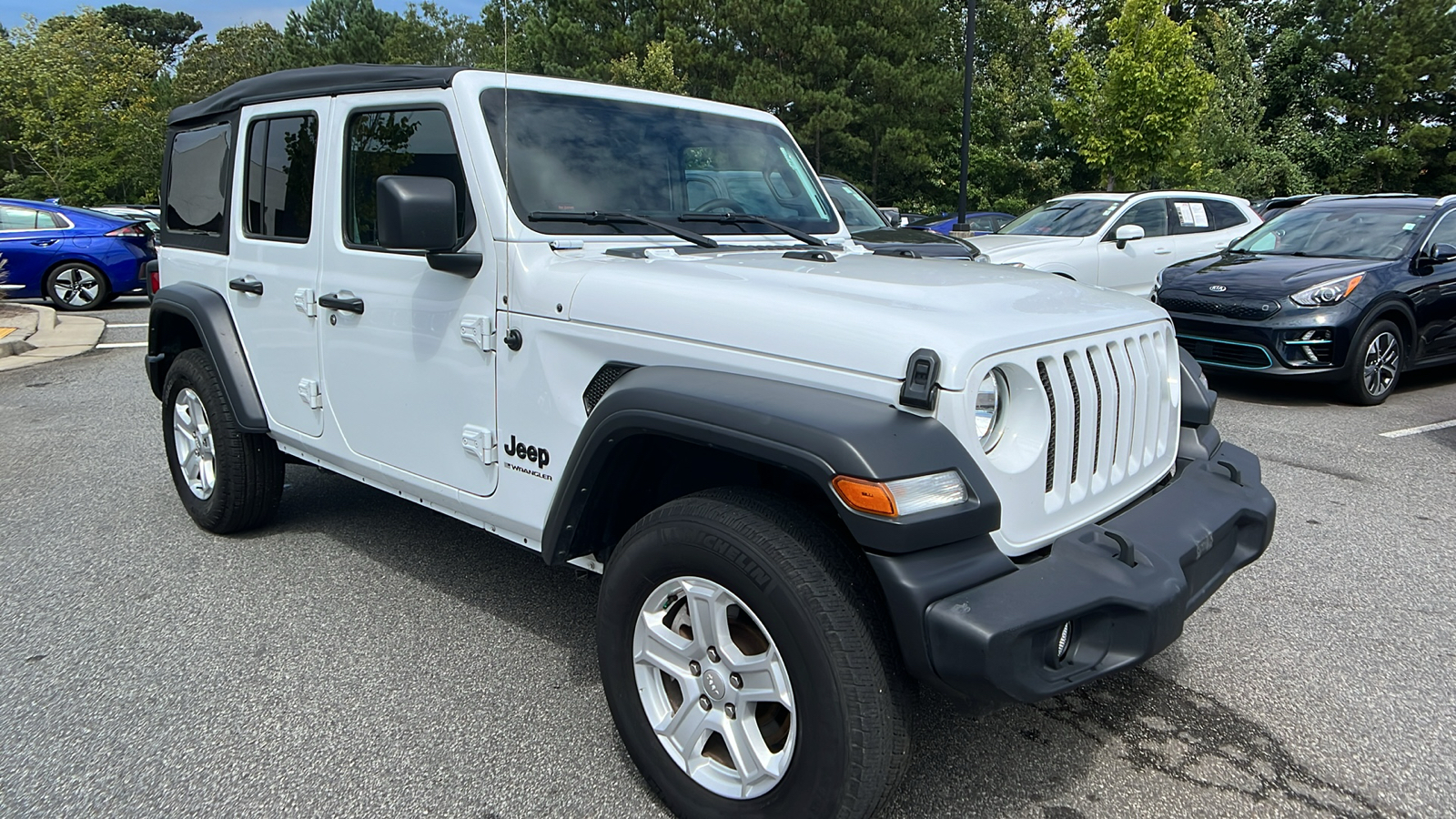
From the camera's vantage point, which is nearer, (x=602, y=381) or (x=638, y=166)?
(x=602, y=381)

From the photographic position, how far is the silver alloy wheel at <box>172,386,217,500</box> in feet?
15.0

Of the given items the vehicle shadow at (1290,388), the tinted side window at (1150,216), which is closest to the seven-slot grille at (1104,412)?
the vehicle shadow at (1290,388)

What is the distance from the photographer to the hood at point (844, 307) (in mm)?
2244

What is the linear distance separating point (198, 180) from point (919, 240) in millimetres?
4744

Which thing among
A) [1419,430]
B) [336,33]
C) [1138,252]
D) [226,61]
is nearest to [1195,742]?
[1419,430]

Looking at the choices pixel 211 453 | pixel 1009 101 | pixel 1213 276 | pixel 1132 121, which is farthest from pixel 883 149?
pixel 211 453

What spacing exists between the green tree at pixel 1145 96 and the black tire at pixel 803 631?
19110mm

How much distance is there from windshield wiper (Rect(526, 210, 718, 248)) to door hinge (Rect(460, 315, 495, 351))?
0.35 m

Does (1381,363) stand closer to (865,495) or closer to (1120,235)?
(1120,235)

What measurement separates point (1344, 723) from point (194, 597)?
4113 millimetres

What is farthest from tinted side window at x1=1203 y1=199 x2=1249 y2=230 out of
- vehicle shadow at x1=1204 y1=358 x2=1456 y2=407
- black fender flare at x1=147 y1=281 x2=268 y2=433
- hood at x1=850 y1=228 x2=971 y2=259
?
black fender flare at x1=147 y1=281 x2=268 y2=433

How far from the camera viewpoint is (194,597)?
4.01 metres

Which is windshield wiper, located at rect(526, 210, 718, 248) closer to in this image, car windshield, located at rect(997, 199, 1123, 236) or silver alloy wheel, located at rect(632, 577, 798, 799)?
silver alloy wheel, located at rect(632, 577, 798, 799)

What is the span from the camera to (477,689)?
326 cm
